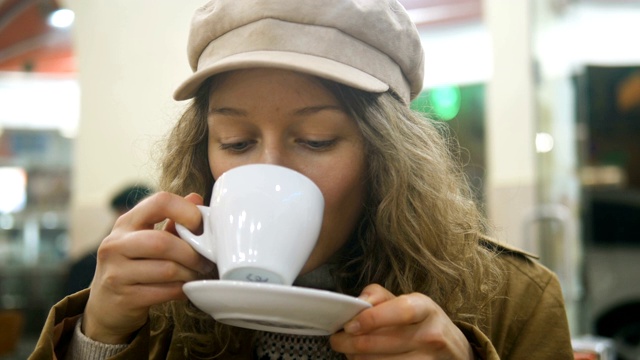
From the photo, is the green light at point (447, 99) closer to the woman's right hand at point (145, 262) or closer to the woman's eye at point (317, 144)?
the woman's eye at point (317, 144)

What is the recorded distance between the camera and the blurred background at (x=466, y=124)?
9.76 ft

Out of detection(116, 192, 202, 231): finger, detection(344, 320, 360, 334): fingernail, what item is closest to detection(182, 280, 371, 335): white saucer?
detection(344, 320, 360, 334): fingernail

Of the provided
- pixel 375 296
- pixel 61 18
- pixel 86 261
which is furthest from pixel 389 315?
pixel 61 18

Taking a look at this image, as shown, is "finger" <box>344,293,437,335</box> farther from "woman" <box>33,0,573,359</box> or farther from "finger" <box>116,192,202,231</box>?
"finger" <box>116,192,202,231</box>

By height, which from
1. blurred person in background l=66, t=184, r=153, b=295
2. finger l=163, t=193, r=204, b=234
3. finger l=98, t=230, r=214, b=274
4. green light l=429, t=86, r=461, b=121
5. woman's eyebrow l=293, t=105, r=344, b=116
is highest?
green light l=429, t=86, r=461, b=121

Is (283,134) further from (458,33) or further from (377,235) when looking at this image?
(458,33)

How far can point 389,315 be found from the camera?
610mm

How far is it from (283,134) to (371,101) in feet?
0.40

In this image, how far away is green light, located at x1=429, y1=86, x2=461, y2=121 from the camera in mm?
4270

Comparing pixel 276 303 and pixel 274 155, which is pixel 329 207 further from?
pixel 276 303

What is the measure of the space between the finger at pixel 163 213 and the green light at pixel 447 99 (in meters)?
3.64

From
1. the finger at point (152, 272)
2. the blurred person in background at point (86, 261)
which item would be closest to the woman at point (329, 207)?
the finger at point (152, 272)

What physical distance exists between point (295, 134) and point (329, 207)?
0.31 feet

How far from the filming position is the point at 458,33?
4320mm
